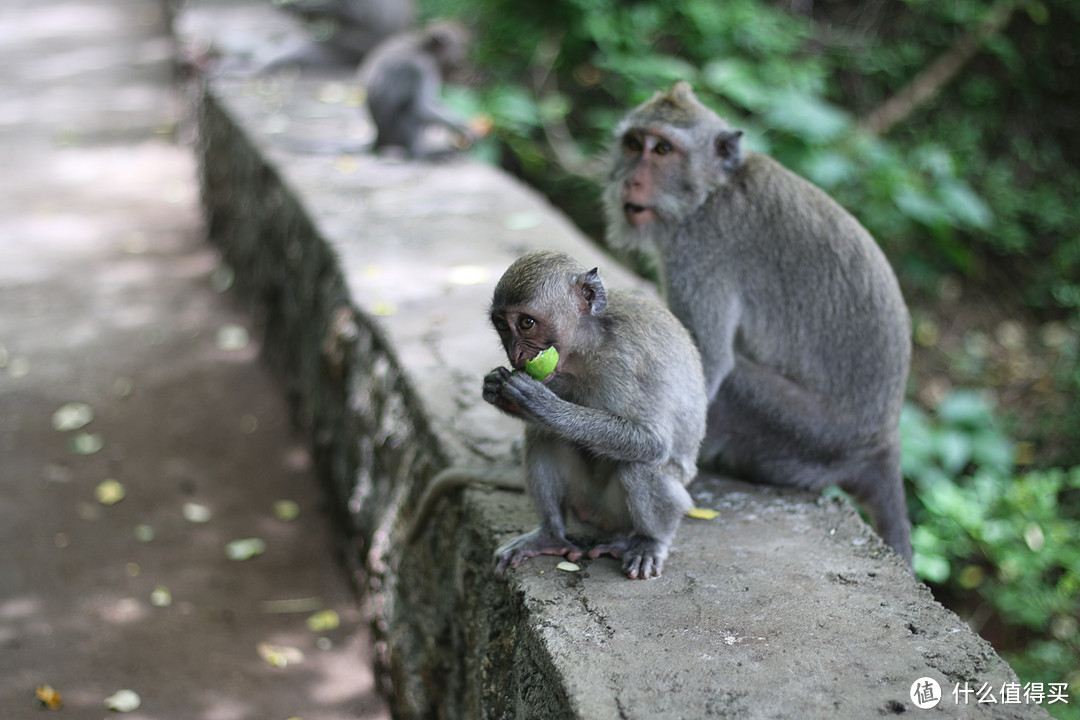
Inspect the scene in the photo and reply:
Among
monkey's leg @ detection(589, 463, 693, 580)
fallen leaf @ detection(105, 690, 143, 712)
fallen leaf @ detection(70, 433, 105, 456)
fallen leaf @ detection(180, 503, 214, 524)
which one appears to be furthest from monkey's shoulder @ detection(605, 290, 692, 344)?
fallen leaf @ detection(70, 433, 105, 456)

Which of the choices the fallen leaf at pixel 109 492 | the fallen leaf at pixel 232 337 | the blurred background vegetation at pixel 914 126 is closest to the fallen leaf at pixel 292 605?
the fallen leaf at pixel 109 492

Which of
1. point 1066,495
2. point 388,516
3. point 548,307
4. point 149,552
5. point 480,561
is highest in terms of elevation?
point 548,307

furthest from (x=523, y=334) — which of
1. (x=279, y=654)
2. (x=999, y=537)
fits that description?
(x=999, y=537)

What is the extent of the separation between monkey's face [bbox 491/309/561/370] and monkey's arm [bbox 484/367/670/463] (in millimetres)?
75

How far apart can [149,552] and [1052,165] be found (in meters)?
7.51

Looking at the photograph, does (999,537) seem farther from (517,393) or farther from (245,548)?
(245,548)

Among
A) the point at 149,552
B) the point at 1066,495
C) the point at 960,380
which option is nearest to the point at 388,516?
the point at 149,552

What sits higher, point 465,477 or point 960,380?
point 465,477

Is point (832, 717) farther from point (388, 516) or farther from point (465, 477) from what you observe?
point (388, 516)

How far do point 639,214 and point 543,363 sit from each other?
1.06 meters

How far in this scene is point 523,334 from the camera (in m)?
2.46

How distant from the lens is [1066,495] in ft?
19.2

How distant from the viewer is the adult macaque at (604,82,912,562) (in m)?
3.12

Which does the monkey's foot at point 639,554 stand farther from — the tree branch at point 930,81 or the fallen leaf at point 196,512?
the tree branch at point 930,81
